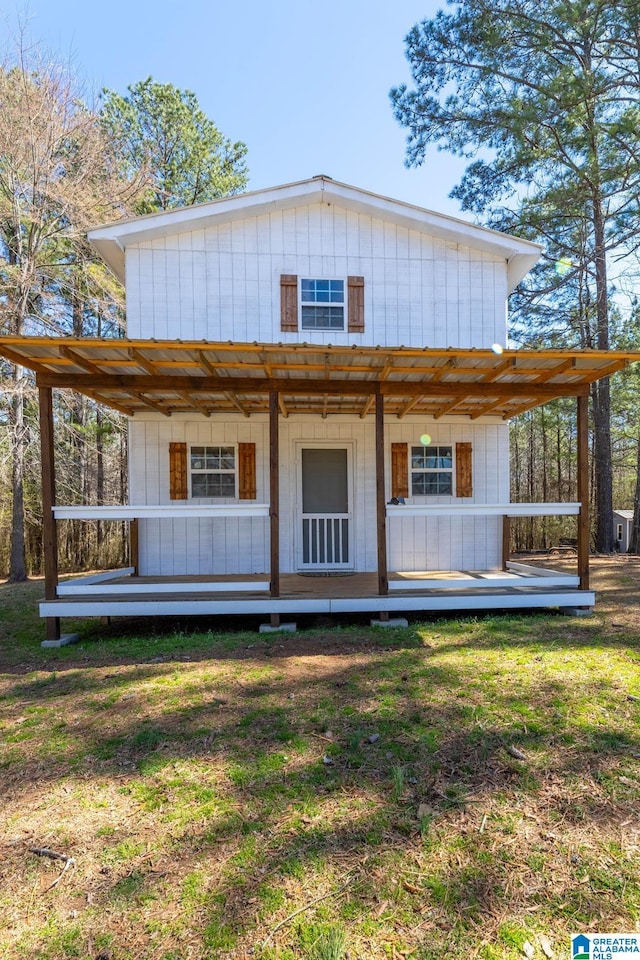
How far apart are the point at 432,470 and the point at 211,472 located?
11.9 ft

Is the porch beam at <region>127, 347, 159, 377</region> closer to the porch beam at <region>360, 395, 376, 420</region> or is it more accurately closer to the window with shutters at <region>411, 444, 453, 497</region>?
the porch beam at <region>360, 395, 376, 420</region>

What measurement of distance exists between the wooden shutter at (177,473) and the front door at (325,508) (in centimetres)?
188

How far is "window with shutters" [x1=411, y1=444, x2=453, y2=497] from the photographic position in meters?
7.87

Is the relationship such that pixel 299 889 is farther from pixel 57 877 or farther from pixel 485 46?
pixel 485 46

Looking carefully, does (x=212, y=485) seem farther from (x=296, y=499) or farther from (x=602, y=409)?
(x=602, y=409)

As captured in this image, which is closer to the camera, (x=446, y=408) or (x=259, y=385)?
(x=259, y=385)

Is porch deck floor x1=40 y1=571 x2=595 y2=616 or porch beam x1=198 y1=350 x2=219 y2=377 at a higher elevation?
porch beam x1=198 y1=350 x2=219 y2=377

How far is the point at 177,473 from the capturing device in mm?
7453

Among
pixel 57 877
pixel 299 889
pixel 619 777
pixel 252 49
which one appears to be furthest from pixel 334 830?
pixel 252 49

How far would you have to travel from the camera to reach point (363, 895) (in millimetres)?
1905

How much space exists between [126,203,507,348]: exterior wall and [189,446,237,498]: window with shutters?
180 cm

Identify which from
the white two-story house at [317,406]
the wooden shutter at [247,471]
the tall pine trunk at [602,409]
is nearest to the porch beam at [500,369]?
the white two-story house at [317,406]

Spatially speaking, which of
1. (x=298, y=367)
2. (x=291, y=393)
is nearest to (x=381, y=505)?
(x=291, y=393)

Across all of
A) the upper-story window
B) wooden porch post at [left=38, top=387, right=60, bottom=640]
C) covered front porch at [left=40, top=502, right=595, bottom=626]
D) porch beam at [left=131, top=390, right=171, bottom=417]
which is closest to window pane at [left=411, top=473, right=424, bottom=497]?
covered front porch at [left=40, top=502, right=595, bottom=626]
